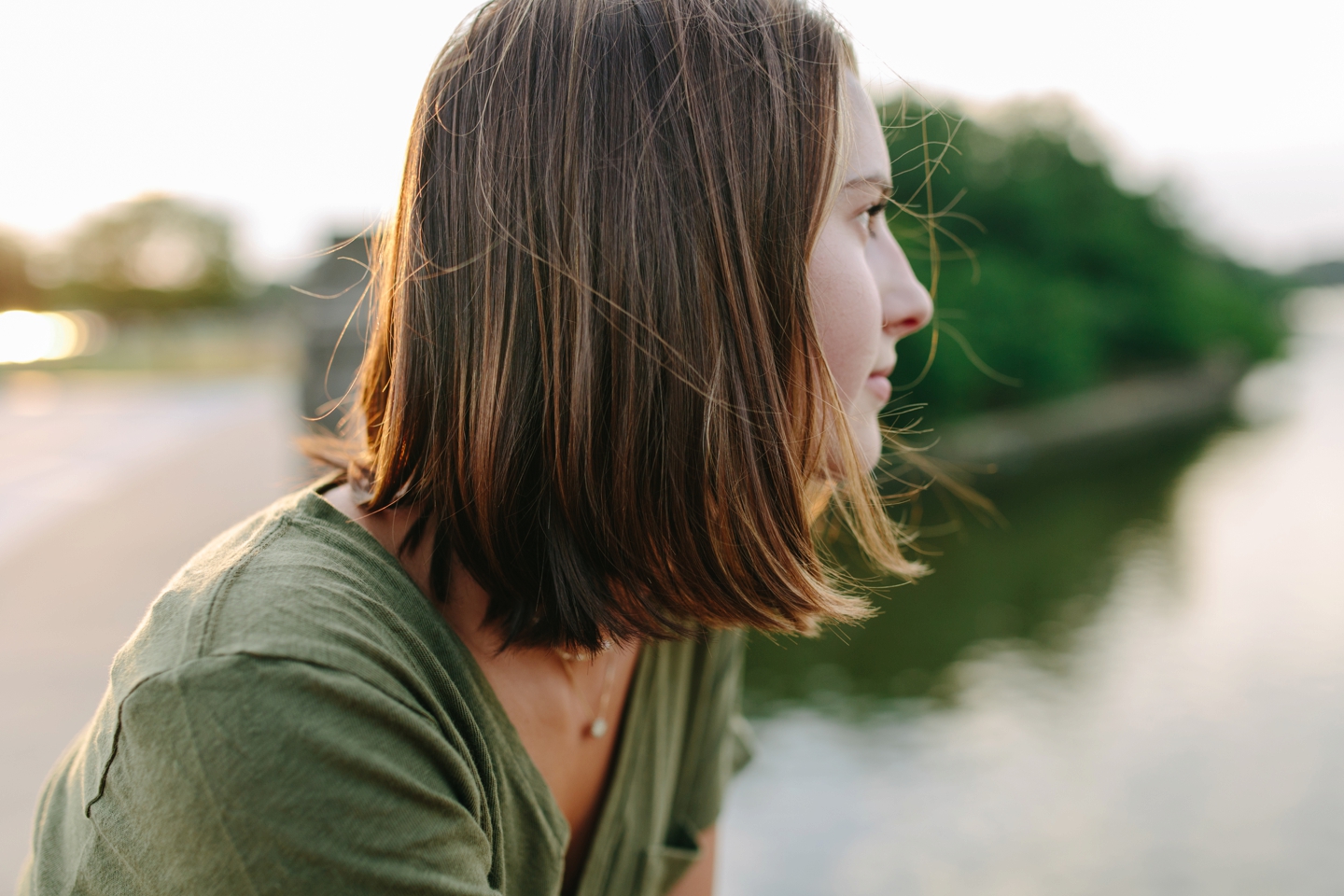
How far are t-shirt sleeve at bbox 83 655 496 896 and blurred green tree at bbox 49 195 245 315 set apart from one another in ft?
132

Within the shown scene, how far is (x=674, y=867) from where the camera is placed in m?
1.20

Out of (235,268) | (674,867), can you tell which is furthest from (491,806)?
(235,268)

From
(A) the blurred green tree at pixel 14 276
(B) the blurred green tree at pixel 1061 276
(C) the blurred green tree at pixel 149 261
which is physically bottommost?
(A) the blurred green tree at pixel 14 276

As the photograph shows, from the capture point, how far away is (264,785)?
24.2 inches

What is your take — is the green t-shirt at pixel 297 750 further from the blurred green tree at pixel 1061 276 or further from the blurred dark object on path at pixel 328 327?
the blurred green tree at pixel 1061 276

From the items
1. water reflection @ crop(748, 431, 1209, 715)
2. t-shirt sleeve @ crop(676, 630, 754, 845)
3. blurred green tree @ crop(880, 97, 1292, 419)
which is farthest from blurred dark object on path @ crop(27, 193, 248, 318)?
t-shirt sleeve @ crop(676, 630, 754, 845)

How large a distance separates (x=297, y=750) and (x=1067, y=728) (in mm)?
7416

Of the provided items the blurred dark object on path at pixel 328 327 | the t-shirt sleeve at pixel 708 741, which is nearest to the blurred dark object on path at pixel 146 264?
the blurred dark object on path at pixel 328 327

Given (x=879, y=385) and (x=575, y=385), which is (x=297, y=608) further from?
(x=879, y=385)

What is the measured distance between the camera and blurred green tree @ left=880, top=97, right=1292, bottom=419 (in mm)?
16750

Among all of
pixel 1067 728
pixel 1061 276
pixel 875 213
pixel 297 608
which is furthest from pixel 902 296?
pixel 1061 276

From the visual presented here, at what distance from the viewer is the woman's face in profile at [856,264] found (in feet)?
3.11

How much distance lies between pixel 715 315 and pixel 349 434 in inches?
27.4

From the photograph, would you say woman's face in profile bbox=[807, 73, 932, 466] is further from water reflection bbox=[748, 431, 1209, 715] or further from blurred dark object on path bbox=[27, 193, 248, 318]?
blurred dark object on path bbox=[27, 193, 248, 318]
